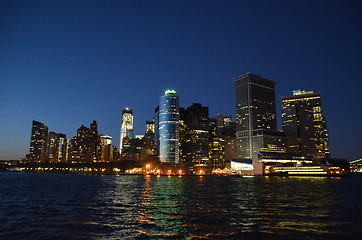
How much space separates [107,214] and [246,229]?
19642mm

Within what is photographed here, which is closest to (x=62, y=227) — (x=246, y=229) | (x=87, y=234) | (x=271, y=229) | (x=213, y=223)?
(x=87, y=234)

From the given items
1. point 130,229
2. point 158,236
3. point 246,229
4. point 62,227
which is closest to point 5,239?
point 62,227

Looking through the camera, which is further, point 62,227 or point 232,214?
point 232,214

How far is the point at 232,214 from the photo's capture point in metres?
38.3

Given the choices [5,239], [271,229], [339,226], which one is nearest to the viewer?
[5,239]

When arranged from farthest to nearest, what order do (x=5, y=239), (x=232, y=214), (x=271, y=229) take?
(x=232, y=214) → (x=271, y=229) → (x=5, y=239)

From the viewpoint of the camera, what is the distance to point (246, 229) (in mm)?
29203

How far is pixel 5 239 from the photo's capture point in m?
25.5

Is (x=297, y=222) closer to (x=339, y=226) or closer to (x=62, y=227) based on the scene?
(x=339, y=226)

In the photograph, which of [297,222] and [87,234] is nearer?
[87,234]

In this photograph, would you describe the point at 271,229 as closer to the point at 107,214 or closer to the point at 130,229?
the point at 130,229

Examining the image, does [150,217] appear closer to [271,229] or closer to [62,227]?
[62,227]

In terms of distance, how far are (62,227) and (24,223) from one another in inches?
244

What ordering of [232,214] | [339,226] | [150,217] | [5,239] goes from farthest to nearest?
[232,214], [150,217], [339,226], [5,239]
